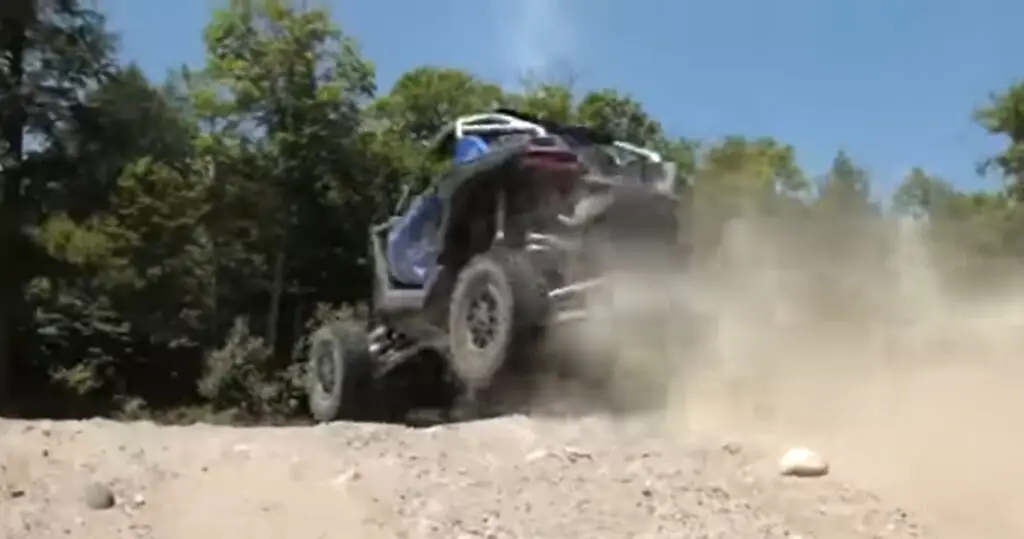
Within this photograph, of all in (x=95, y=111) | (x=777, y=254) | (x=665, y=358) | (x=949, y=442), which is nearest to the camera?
(x=949, y=442)

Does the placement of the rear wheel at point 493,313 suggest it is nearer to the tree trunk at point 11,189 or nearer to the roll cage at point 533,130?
the roll cage at point 533,130

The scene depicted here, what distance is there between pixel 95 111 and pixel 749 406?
20.2m

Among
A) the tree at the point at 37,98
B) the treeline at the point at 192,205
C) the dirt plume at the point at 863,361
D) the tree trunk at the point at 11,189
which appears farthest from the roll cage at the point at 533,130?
the tree at the point at 37,98

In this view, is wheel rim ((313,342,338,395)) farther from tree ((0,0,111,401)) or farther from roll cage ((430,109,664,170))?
tree ((0,0,111,401))

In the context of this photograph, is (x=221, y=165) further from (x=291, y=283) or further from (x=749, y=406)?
(x=749, y=406)

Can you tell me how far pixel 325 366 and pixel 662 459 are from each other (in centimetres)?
583

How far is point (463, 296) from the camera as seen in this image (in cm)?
877

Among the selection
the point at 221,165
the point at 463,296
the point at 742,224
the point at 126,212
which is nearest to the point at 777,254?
the point at 742,224

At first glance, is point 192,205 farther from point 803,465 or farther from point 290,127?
point 803,465

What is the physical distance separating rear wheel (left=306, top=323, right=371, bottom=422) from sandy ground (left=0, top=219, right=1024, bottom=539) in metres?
3.45

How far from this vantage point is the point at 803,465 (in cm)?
626

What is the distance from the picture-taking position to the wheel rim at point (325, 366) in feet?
38.3

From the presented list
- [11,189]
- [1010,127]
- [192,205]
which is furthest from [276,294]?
[1010,127]

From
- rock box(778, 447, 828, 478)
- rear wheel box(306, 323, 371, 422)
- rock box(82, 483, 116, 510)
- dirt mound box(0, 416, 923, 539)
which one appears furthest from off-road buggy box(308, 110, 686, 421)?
rock box(82, 483, 116, 510)
